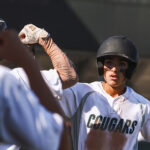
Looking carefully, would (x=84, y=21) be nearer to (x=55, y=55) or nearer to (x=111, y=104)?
(x=111, y=104)

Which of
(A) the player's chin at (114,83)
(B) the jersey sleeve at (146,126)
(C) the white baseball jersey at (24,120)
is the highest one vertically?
(C) the white baseball jersey at (24,120)

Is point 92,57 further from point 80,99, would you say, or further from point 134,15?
point 80,99

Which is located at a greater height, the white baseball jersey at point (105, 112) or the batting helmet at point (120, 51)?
the batting helmet at point (120, 51)

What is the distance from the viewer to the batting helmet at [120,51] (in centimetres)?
407

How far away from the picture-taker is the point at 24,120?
1513mm

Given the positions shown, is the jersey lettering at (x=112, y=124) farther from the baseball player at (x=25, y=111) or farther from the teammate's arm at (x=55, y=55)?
the baseball player at (x=25, y=111)

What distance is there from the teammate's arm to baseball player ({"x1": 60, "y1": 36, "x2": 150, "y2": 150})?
419 millimetres

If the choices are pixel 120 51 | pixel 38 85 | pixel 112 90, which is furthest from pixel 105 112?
pixel 38 85

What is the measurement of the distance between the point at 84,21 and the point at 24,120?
13330 millimetres

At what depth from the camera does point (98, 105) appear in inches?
154

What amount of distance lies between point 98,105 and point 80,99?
0.56ft

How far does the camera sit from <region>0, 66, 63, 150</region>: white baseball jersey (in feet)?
4.94

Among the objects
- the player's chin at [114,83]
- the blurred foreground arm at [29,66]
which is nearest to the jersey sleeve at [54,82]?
the player's chin at [114,83]

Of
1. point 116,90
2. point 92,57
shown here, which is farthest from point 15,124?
point 92,57
